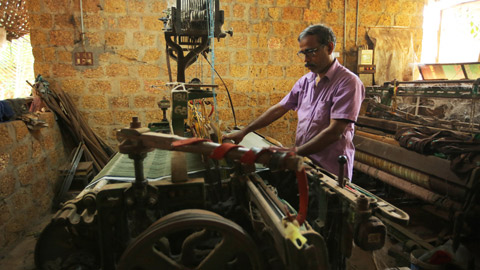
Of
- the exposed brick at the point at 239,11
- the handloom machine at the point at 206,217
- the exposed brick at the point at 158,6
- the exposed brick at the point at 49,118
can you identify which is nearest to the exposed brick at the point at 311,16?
the exposed brick at the point at 239,11

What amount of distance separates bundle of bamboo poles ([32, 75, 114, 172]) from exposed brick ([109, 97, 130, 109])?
458mm

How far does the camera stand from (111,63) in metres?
4.29

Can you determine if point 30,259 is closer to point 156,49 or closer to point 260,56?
point 156,49

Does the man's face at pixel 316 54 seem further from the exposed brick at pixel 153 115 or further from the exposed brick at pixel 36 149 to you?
the exposed brick at pixel 36 149

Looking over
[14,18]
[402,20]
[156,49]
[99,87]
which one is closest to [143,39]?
[156,49]

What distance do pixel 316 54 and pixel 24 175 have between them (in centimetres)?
321

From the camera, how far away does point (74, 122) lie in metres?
4.12

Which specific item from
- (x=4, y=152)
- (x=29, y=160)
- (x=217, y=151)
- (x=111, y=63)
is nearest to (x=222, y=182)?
(x=217, y=151)

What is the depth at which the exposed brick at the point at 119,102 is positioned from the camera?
4.37m

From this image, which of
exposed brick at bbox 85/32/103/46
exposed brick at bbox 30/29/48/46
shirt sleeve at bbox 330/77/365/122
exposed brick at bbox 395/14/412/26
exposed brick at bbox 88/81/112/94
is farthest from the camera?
exposed brick at bbox 395/14/412/26

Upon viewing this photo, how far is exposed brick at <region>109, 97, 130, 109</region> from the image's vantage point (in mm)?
4371

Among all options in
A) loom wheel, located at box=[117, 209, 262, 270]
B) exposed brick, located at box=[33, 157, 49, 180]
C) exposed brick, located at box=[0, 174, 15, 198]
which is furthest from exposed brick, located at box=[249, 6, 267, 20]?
loom wheel, located at box=[117, 209, 262, 270]

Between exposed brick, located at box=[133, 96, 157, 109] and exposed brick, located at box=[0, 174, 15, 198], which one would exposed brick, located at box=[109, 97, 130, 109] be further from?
exposed brick, located at box=[0, 174, 15, 198]

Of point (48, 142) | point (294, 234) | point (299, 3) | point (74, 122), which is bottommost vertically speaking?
point (48, 142)
